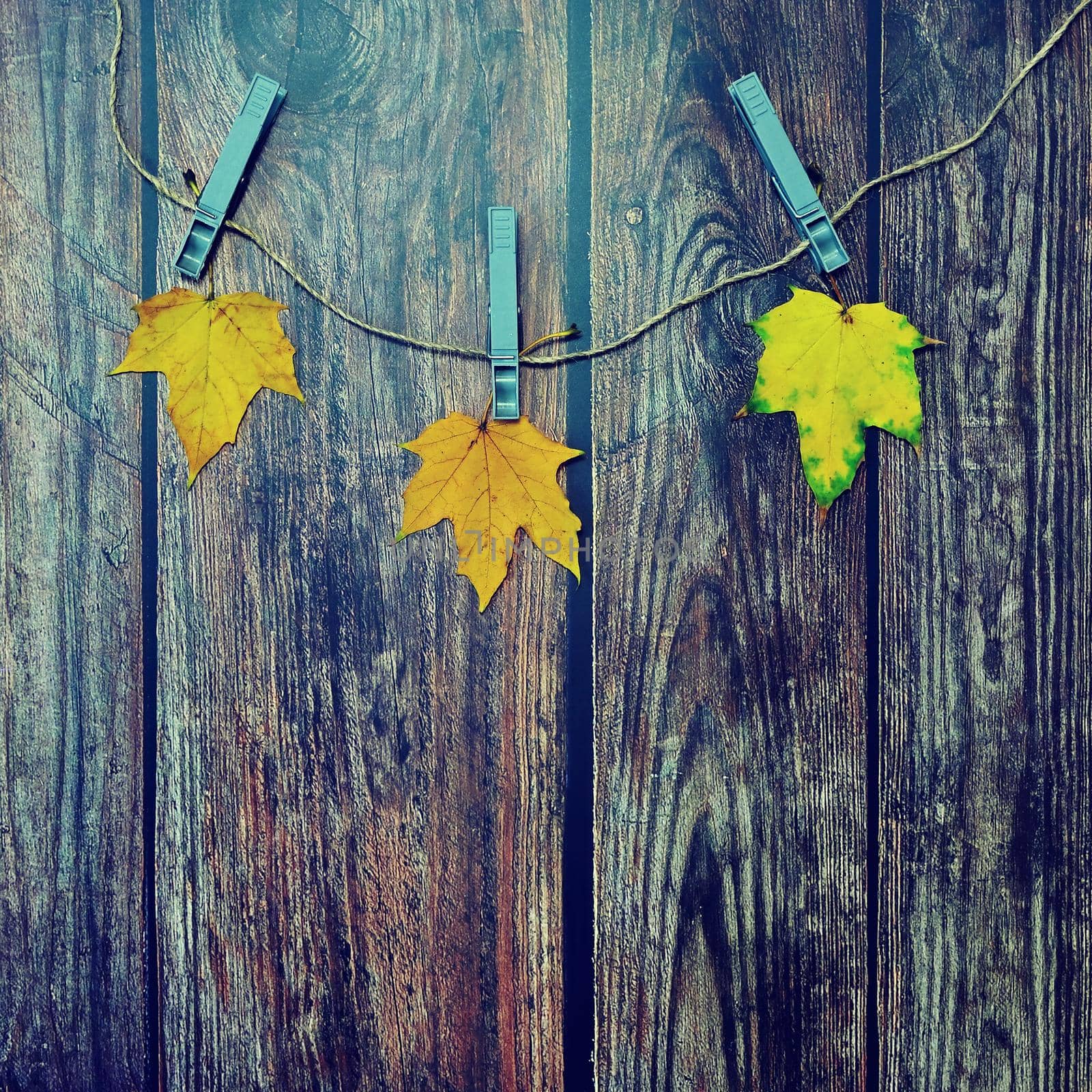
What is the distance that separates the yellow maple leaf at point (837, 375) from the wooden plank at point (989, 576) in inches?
1.3

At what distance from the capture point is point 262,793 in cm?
63

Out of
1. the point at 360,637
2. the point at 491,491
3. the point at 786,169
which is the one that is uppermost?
the point at 786,169

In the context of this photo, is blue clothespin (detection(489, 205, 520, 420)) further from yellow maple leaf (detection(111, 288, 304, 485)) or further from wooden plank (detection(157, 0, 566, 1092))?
yellow maple leaf (detection(111, 288, 304, 485))

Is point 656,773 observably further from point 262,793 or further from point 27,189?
point 27,189

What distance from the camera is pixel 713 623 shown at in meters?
0.63

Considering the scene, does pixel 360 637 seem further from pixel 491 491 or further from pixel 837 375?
pixel 837 375

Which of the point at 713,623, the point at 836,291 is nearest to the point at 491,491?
the point at 713,623

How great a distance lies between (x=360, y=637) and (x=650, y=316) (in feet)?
1.14

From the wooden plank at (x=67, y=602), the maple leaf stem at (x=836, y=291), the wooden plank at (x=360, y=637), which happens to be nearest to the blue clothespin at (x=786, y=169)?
the maple leaf stem at (x=836, y=291)

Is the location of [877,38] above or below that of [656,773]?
above

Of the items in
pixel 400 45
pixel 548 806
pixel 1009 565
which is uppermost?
pixel 400 45

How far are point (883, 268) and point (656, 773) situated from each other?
0.44 meters

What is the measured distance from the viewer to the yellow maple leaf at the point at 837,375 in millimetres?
607

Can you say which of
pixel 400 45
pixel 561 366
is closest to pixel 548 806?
pixel 561 366
